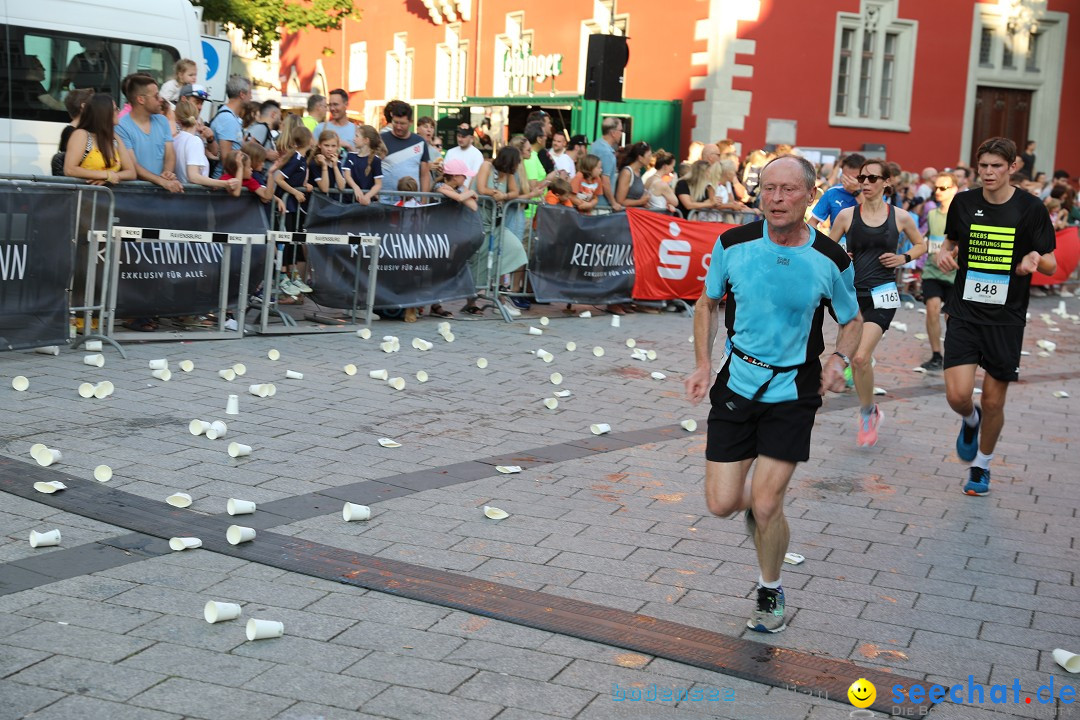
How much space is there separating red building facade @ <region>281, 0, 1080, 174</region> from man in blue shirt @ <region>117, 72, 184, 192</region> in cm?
1571

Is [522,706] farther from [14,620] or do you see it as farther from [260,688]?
[14,620]

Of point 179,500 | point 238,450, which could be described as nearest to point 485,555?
point 179,500

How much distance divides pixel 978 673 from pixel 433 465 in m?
3.41

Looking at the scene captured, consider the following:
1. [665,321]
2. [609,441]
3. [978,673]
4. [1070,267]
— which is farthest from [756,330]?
[1070,267]

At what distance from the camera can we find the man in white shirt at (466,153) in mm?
14297

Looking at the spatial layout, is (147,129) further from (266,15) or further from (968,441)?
(266,15)

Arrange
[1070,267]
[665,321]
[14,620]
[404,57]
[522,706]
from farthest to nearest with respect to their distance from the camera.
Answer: [404,57], [1070,267], [665,321], [14,620], [522,706]

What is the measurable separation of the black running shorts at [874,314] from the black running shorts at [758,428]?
13.5 ft

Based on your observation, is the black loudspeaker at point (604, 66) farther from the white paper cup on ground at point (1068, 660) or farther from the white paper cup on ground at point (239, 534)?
the white paper cup on ground at point (1068, 660)

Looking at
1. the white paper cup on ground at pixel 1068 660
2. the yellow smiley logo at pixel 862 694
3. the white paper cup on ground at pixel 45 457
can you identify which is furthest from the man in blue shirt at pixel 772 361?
the white paper cup on ground at pixel 45 457

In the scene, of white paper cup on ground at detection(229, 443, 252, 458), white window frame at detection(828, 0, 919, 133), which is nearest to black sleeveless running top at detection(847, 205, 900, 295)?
white paper cup on ground at detection(229, 443, 252, 458)

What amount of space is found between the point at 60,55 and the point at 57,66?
0.43 feet

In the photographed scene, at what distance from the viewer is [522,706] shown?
402cm

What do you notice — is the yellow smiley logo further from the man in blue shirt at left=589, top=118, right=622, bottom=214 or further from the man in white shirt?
the man in blue shirt at left=589, top=118, right=622, bottom=214
